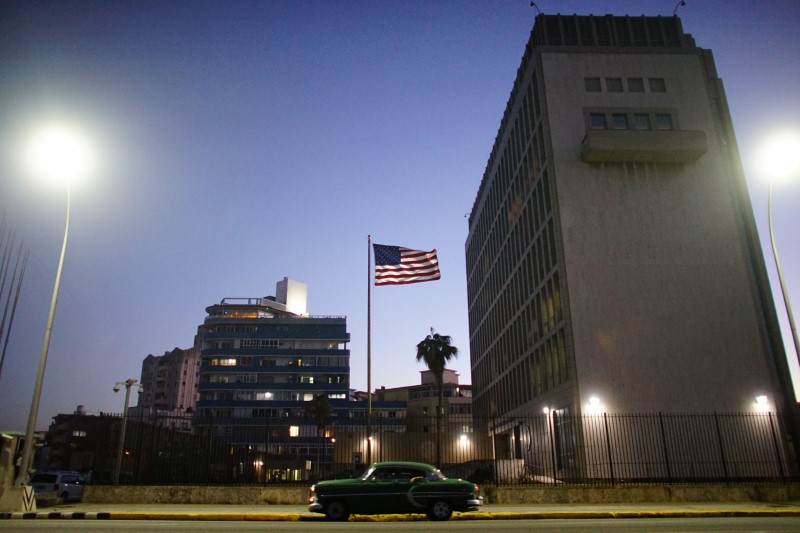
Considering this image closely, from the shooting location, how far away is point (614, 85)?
1647 inches

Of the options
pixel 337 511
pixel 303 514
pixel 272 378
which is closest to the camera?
pixel 337 511

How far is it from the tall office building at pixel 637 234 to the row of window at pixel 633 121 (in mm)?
100

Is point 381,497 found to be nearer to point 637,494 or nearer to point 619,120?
point 637,494

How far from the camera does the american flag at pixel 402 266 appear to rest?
29.8 m

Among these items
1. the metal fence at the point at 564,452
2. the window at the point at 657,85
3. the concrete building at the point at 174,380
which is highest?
the window at the point at 657,85

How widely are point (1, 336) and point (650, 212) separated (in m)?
50.7

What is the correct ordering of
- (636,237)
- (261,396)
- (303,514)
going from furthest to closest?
(261,396) < (636,237) < (303,514)

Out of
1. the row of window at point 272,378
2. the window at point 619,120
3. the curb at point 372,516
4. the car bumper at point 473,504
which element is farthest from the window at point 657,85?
the row of window at point 272,378

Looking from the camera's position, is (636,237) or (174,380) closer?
(636,237)

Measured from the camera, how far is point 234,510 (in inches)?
722

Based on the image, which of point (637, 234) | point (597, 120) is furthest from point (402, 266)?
point (597, 120)

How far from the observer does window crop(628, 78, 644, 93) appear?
137ft

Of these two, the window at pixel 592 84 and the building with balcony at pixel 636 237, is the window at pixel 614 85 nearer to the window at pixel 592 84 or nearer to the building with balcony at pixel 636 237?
the building with balcony at pixel 636 237

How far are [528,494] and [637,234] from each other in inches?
906
